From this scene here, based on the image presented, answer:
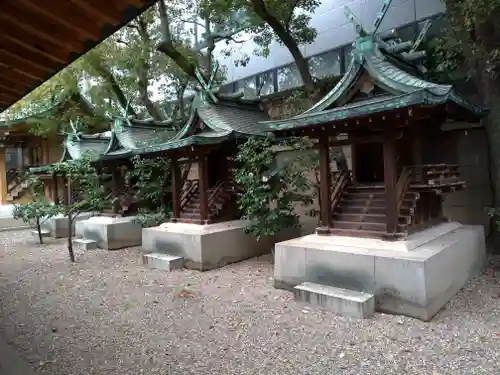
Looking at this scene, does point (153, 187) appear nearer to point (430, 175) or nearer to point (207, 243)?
point (207, 243)

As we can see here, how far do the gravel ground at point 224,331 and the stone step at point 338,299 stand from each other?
0.51 feet

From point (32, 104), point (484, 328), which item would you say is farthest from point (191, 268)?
point (32, 104)

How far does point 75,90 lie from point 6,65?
51.0 feet

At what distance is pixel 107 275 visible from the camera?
8461 millimetres

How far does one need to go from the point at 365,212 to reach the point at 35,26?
5.52 m

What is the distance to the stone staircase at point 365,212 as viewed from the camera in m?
6.25

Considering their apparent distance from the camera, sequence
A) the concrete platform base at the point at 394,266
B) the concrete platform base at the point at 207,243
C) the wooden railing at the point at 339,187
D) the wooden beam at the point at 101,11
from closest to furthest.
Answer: the wooden beam at the point at 101,11 < the concrete platform base at the point at 394,266 < the wooden railing at the point at 339,187 < the concrete platform base at the point at 207,243

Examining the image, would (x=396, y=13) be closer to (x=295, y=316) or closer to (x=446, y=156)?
(x=446, y=156)

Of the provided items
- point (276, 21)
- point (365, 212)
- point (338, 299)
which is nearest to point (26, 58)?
point (338, 299)

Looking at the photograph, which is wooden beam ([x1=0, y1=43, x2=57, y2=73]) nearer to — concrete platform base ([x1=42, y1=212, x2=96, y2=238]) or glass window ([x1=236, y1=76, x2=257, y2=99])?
glass window ([x1=236, y1=76, x2=257, y2=99])

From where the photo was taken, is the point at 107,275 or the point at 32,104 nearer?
the point at 107,275

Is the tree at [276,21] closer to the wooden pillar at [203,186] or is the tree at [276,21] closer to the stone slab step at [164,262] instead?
the wooden pillar at [203,186]

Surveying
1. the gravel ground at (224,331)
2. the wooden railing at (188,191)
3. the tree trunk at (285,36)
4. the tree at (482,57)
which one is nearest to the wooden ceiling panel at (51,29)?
the gravel ground at (224,331)

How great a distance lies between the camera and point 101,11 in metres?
2.44
